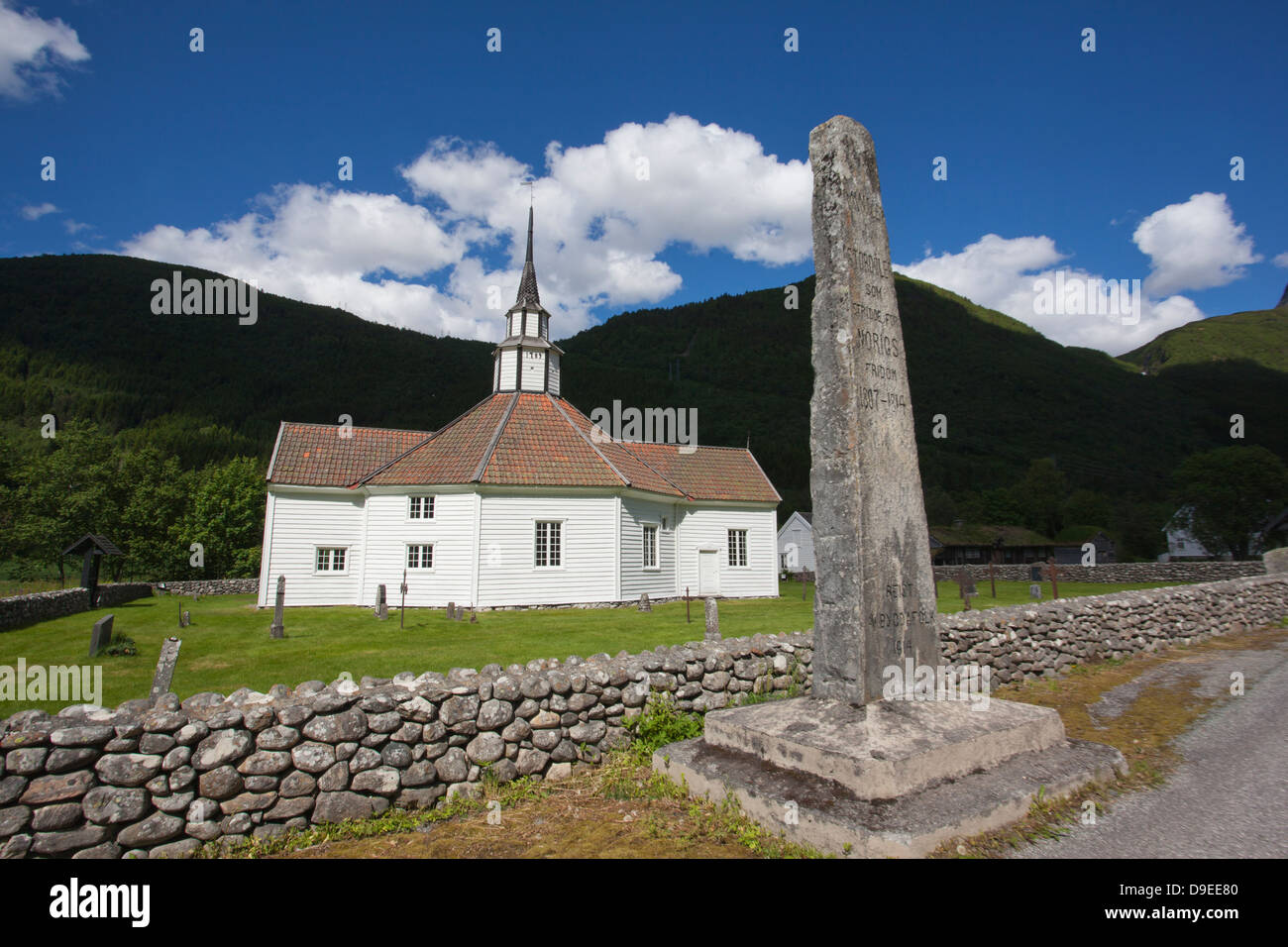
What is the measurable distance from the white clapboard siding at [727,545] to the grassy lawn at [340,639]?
10.5ft

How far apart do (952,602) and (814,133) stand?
20471 millimetres

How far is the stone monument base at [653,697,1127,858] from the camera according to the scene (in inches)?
150

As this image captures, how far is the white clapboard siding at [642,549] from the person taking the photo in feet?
71.2

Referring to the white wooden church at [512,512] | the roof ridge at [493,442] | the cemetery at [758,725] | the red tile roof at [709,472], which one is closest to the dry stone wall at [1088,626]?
the cemetery at [758,725]

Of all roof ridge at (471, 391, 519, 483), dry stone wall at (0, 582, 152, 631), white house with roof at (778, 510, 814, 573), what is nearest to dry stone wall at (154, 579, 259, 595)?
dry stone wall at (0, 582, 152, 631)

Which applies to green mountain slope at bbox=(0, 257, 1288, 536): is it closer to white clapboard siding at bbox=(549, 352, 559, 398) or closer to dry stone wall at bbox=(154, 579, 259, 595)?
dry stone wall at bbox=(154, 579, 259, 595)

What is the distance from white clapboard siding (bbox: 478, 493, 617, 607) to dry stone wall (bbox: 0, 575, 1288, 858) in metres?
13.5

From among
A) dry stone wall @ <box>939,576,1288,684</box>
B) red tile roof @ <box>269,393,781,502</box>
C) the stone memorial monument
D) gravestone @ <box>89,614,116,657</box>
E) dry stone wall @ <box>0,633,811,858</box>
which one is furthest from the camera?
red tile roof @ <box>269,393,781,502</box>

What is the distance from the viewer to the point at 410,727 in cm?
506

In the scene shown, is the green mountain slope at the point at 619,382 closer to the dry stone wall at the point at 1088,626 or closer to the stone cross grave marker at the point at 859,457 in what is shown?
the dry stone wall at the point at 1088,626

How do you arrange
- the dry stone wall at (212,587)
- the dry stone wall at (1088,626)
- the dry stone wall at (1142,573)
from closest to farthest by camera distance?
the dry stone wall at (1088,626) < the dry stone wall at (1142,573) < the dry stone wall at (212,587)

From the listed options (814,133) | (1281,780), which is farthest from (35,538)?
(1281,780)
